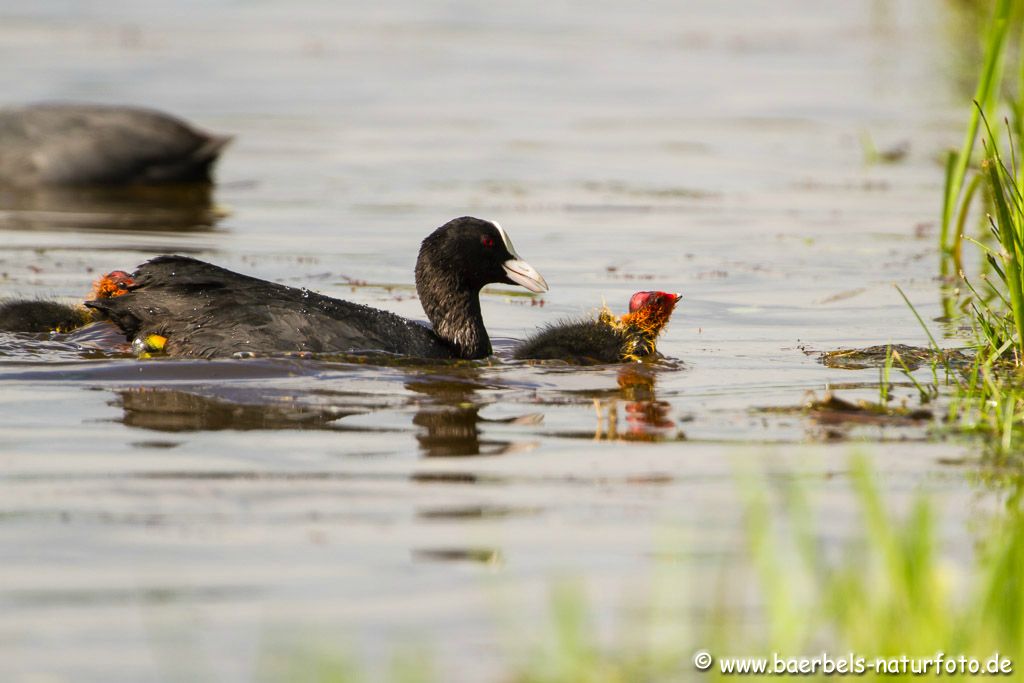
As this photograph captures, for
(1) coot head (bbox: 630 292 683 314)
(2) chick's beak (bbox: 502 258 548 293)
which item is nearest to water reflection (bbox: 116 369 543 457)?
(2) chick's beak (bbox: 502 258 548 293)

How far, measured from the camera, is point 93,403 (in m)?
6.45

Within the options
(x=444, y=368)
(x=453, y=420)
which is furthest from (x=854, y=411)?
(x=444, y=368)

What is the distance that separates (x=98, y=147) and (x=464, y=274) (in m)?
6.37

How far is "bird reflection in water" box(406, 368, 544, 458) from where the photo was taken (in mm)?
5836

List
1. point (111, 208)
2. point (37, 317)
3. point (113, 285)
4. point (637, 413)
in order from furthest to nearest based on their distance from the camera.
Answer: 1. point (111, 208)
2. point (37, 317)
3. point (113, 285)
4. point (637, 413)

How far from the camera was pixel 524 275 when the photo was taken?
8.04 m

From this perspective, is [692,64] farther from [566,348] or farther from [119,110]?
[566,348]

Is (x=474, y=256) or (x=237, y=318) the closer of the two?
(x=237, y=318)

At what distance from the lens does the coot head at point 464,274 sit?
316 inches

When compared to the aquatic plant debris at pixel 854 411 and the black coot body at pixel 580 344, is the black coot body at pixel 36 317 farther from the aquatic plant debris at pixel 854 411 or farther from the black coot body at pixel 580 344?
the aquatic plant debris at pixel 854 411

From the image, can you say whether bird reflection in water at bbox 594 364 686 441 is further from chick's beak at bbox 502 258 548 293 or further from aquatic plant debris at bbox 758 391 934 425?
chick's beak at bbox 502 258 548 293

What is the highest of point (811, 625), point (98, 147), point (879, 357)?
point (98, 147)

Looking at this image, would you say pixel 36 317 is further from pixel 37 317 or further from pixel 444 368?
pixel 444 368

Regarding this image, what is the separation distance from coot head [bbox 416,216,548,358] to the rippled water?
0.49 metres
